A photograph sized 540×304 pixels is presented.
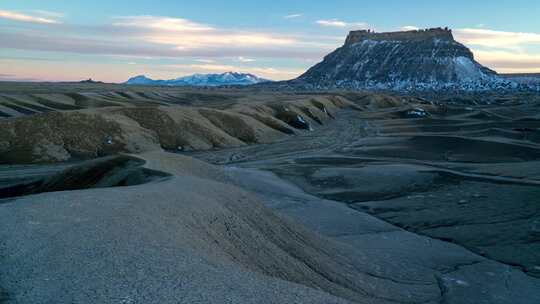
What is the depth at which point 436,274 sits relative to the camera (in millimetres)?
20484

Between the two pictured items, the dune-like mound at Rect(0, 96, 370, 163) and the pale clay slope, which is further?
the dune-like mound at Rect(0, 96, 370, 163)

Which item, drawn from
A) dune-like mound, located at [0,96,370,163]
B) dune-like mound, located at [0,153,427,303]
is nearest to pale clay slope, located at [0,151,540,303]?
dune-like mound, located at [0,153,427,303]

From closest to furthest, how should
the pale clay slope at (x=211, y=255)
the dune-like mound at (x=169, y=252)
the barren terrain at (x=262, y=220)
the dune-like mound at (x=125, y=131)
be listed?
the dune-like mound at (x=169, y=252) < the pale clay slope at (x=211, y=255) < the barren terrain at (x=262, y=220) < the dune-like mound at (x=125, y=131)

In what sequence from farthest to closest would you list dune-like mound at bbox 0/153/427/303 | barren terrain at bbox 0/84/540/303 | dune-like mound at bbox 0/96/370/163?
1. dune-like mound at bbox 0/96/370/163
2. barren terrain at bbox 0/84/540/303
3. dune-like mound at bbox 0/153/427/303

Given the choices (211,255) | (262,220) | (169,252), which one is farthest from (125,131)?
(169,252)

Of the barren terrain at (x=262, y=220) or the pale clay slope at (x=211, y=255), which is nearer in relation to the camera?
the pale clay slope at (x=211, y=255)

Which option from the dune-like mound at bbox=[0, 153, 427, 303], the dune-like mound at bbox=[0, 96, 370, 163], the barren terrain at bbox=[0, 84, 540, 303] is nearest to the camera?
the dune-like mound at bbox=[0, 153, 427, 303]

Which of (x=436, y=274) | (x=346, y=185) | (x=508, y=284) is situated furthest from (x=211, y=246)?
(x=346, y=185)

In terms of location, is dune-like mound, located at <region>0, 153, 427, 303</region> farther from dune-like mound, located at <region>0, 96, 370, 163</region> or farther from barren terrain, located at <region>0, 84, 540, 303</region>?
dune-like mound, located at <region>0, 96, 370, 163</region>

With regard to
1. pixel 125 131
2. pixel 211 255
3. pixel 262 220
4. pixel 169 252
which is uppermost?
pixel 169 252

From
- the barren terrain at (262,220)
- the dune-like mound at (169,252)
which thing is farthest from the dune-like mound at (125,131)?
the dune-like mound at (169,252)

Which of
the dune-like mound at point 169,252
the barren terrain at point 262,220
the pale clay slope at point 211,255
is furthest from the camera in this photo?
the barren terrain at point 262,220

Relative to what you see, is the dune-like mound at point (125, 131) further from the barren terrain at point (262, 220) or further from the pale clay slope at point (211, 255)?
the pale clay slope at point (211, 255)

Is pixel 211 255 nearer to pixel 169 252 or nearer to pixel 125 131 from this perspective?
pixel 169 252
